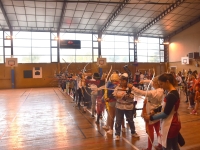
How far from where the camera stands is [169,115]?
196 cm

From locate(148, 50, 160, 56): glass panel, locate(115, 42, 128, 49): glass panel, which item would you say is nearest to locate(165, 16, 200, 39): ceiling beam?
locate(148, 50, 160, 56): glass panel

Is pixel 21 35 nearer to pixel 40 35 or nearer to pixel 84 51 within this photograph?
pixel 40 35

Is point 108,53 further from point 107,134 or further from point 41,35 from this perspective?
point 107,134

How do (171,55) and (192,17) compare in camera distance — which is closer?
(192,17)

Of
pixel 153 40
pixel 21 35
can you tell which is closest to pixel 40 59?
pixel 21 35

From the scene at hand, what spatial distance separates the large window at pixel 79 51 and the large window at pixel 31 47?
5.11ft

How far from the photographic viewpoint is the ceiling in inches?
557

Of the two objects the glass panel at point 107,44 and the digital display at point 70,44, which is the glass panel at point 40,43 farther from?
the glass panel at point 107,44

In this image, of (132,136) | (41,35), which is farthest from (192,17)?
(132,136)

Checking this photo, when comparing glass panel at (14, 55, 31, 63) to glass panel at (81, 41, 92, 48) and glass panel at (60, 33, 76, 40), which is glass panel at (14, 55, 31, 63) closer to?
glass panel at (60, 33, 76, 40)

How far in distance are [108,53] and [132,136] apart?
1686 centimetres

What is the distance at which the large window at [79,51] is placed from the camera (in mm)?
19188

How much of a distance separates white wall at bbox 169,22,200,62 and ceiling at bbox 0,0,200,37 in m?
0.69

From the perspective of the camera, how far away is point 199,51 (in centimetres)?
1780
